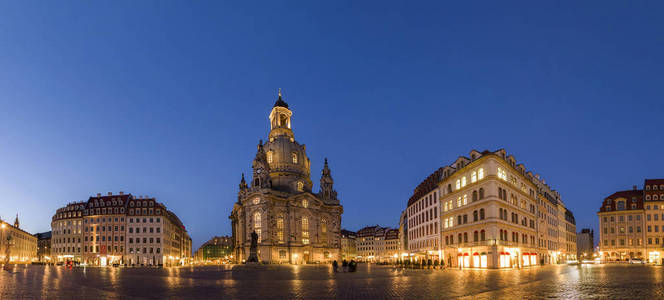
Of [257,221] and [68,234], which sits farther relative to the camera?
[68,234]

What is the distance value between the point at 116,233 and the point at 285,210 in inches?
1808

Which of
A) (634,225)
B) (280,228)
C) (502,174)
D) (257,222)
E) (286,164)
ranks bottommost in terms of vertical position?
(634,225)

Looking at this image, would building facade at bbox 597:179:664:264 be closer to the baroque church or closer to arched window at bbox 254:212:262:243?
the baroque church

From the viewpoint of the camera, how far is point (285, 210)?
116812mm

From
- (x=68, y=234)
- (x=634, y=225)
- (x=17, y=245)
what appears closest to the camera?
(x=634, y=225)

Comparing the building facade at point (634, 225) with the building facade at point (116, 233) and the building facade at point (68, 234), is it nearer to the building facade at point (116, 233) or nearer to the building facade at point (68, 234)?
the building facade at point (116, 233)

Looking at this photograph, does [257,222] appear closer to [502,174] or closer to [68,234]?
[68,234]

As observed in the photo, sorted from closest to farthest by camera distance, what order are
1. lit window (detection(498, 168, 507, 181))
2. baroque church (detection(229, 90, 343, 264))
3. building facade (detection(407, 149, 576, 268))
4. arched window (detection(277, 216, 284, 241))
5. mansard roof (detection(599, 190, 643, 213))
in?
building facade (detection(407, 149, 576, 268)) → lit window (detection(498, 168, 507, 181)) → mansard roof (detection(599, 190, 643, 213)) → baroque church (detection(229, 90, 343, 264)) → arched window (detection(277, 216, 284, 241))

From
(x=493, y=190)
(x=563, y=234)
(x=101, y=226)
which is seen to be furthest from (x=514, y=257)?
(x=101, y=226)

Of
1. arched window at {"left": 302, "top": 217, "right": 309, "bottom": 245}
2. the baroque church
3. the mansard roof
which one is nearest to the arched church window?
the baroque church

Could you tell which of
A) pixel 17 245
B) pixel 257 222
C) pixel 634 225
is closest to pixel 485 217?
pixel 634 225

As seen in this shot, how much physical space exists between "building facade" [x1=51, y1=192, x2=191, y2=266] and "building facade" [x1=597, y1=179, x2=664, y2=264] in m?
109

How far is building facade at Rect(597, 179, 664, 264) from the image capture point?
329ft

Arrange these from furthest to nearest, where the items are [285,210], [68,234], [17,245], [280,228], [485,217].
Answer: [17,245]
[68,234]
[285,210]
[280,228]
[485,217]
